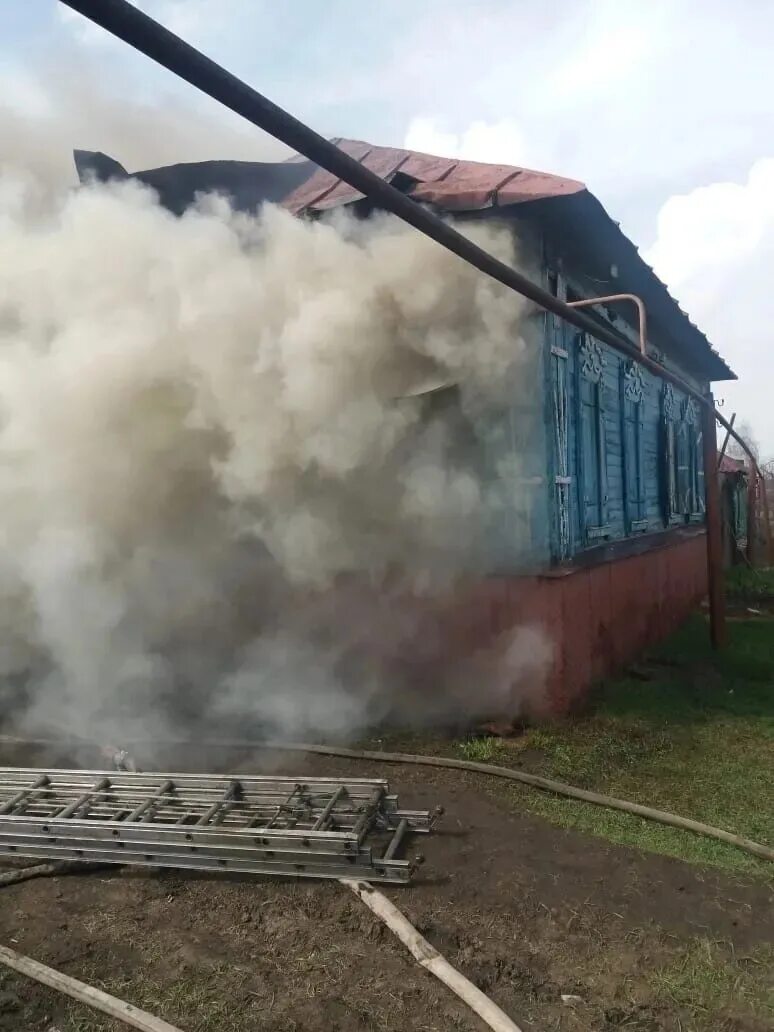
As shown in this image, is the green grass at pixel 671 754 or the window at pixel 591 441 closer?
the green grass at pixel 671 754

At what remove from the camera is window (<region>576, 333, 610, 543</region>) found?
7.58 meters

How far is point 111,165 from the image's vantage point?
662 cm

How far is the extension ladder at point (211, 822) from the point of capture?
3.87m

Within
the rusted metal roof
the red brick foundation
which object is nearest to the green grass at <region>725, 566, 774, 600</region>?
the red brick foundation

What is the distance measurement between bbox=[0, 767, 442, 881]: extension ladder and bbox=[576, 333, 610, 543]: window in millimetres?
3985

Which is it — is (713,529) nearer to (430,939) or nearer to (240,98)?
(430,939)

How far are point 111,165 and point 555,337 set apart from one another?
416 centimetres

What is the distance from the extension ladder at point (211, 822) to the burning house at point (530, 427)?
2330mm

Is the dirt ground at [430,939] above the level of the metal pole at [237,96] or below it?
below

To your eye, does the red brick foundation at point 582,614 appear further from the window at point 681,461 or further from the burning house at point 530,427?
the window at point 681,461

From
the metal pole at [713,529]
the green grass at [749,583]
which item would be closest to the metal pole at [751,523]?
the green grass at [749,583]

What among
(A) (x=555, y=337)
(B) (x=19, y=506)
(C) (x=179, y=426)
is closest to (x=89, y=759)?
(B) (x=19, y=506)

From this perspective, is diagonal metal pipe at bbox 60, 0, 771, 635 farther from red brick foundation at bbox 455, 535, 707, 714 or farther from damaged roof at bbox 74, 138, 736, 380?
red brick foundation at bbox 455, 535, 707, 714

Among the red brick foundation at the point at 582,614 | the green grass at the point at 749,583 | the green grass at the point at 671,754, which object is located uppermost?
the red brick foundation at the point at 582,614
